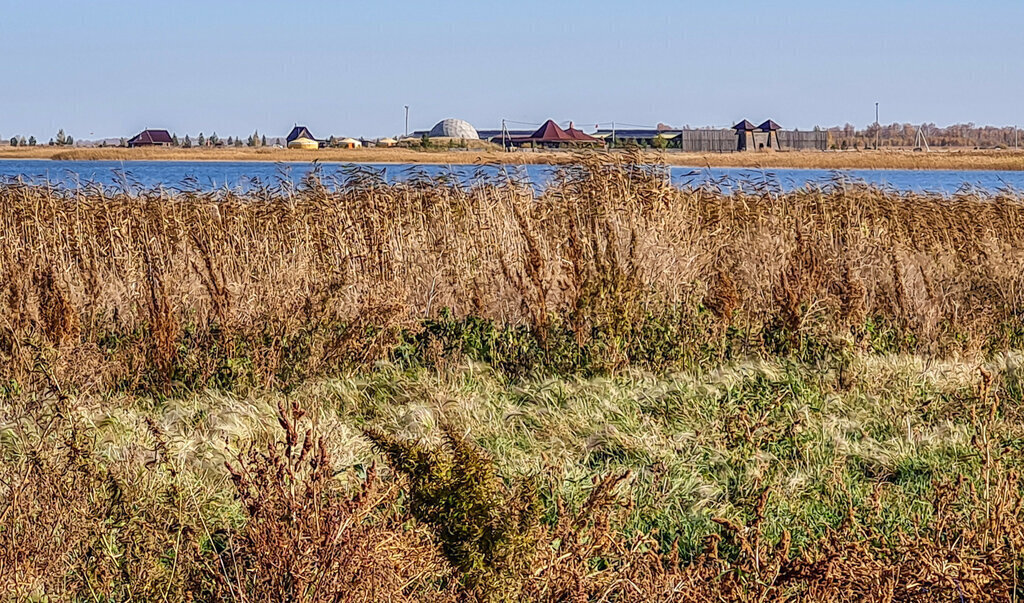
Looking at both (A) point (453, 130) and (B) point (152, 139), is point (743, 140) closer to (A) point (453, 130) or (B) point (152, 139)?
(A) point (453, 130)

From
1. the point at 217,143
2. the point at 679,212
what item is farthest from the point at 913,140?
the point at 679,212

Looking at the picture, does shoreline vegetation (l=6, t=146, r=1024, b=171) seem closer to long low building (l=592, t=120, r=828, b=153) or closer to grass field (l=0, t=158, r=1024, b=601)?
long low building (l=592, t=120, r=828, b=153)

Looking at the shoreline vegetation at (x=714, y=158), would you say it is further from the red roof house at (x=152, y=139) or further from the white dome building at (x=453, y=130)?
the white dome building at (x=453, y=130)

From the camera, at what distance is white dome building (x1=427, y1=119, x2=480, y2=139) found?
377 feet

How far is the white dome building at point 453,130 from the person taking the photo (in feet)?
377

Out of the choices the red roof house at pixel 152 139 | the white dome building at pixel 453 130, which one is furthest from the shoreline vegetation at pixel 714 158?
the white dome building at pixel 453 130

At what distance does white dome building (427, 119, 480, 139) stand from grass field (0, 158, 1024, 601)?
10515cm

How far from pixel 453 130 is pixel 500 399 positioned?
112 metres

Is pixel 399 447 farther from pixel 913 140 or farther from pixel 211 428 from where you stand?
pixel 913 140

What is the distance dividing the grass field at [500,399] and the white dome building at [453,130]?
10515 cm

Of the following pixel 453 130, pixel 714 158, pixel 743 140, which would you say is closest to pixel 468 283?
pixel 714 158

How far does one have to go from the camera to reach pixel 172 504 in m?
4.08

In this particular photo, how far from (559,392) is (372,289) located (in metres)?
1.97

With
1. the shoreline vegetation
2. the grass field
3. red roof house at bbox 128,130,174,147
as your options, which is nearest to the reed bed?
the grass field
